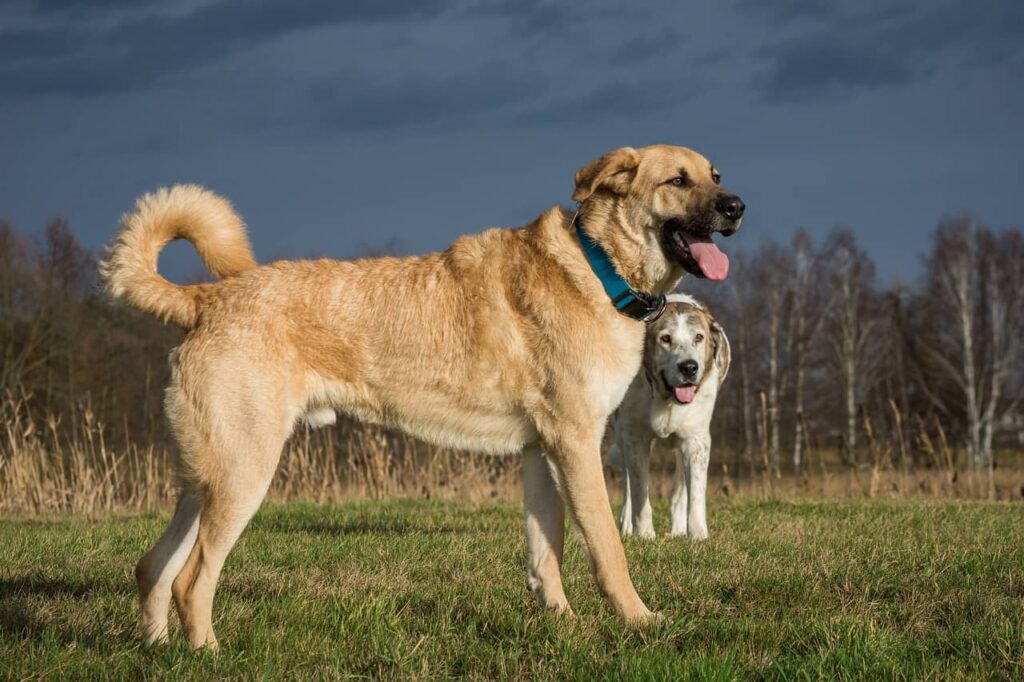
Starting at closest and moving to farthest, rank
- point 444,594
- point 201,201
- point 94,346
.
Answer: point 201,201
point 444,594
point 94,346

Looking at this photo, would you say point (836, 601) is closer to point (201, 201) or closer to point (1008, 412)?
point (201, 201)

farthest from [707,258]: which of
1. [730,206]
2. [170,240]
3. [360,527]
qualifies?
[360,527]

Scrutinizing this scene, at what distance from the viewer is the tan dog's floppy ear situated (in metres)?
4.53

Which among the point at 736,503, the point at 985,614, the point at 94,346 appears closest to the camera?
the point at 985,614

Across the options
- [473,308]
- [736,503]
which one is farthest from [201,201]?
[736,503]

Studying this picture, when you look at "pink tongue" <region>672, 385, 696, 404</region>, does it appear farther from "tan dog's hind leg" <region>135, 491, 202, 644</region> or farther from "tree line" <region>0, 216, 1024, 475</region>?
Result: "tree line" <region>0, 216, 1024, 475</region>

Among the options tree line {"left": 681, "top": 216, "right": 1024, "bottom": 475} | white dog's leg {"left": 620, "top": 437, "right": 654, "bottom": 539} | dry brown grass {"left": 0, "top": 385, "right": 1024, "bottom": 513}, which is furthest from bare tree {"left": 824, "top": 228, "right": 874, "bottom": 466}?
white dog's leg {"left": 620, "top": 437, "right": 654, "bottom": 539}

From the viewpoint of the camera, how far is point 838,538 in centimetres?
675

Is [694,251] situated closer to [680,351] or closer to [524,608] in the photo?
[524,608]

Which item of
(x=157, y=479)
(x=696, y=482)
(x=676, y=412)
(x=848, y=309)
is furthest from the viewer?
(x=848, y=309)

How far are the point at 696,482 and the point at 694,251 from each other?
3547mm

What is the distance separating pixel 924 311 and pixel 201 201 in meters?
40.5

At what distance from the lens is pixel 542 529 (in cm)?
459

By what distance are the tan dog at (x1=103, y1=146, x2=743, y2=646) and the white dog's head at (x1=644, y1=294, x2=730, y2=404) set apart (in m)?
3.02
